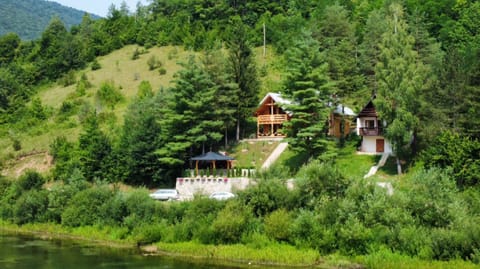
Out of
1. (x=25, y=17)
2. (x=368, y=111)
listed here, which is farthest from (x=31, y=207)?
(x=25, y=17)

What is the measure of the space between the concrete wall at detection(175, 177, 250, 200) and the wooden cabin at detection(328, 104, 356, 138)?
454 inches

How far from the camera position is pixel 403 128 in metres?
40.0

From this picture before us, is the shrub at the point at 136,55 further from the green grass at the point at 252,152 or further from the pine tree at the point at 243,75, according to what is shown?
the green grass at the point at 252,152

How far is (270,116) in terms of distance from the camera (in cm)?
5162

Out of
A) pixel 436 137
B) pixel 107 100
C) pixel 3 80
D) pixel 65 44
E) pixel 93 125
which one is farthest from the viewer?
pixel 65 44

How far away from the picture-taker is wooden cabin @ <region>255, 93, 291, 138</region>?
51469mm

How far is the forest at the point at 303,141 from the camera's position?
2792 cm

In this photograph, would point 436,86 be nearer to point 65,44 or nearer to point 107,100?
point 107,100

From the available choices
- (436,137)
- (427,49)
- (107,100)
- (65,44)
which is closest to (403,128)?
(436,137)

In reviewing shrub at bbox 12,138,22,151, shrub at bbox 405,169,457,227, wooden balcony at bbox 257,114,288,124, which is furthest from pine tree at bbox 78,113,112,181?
shrub at bbox 405,169,457,227

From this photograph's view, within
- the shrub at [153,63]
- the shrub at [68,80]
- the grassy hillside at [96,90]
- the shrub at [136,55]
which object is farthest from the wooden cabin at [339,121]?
the shrub at [68,80]

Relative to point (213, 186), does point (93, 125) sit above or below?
above

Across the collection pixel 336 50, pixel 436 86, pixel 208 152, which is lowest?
pixel 208 152

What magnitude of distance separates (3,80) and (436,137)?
5632 centimetres
